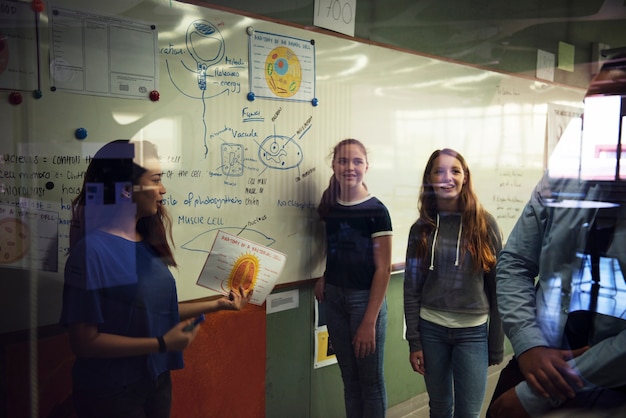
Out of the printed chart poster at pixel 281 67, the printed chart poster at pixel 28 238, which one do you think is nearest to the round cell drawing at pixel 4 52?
the printed chart poster at pixel 28 238

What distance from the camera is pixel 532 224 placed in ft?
4.55

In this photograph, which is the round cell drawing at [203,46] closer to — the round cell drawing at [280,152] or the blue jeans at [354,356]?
the round cell drawing at [280,152]

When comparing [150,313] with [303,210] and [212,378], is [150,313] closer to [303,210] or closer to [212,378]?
[212,378]

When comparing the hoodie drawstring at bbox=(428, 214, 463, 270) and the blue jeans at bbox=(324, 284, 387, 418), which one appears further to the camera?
the blue jeans at bbox=(324, 284, 387, 418)

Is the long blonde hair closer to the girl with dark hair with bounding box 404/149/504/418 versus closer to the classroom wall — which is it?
the classroom wall

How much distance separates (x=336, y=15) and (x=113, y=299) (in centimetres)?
104

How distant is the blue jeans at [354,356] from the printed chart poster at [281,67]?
2.03ft

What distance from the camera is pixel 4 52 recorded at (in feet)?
3.70

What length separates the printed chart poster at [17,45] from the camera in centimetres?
112

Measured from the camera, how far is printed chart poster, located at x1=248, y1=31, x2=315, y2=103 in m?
1.50

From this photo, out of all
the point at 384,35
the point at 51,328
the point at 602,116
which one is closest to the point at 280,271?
the point at 51,328

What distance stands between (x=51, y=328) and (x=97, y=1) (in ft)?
2.54

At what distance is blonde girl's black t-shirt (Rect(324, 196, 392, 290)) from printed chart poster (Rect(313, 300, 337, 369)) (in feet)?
0.46

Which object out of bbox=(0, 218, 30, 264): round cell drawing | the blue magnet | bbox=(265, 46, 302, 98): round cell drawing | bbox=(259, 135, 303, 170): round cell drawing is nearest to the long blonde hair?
bbox=(259, 135, 303, 170): round cell drawing
